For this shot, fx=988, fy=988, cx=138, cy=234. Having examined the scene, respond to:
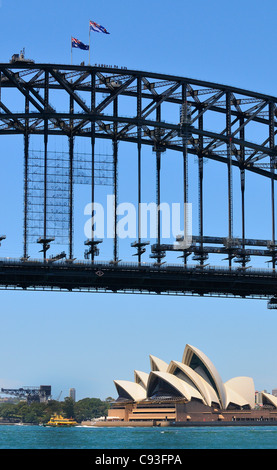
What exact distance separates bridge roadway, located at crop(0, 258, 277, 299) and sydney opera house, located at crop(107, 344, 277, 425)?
56.1m

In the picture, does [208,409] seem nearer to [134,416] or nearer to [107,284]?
[134,416]

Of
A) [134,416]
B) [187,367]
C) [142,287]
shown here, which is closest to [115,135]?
[142,287]

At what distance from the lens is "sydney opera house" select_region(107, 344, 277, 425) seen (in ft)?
461

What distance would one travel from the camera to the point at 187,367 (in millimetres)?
140750

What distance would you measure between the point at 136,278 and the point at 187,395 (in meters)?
65.5

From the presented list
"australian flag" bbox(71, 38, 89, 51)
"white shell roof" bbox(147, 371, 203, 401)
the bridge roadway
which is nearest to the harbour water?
the bridge roadway

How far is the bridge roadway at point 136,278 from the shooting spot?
75250 mm

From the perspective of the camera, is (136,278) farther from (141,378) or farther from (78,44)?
(141,378)

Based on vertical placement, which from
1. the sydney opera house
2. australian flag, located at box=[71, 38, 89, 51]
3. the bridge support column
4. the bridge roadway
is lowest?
the sydney opera house

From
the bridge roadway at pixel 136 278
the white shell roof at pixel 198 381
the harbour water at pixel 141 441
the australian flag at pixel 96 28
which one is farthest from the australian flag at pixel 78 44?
the white shell roof at pixel 198 381

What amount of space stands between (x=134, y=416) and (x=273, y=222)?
64.5 metres

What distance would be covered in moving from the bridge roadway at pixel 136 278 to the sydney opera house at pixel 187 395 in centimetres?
5613

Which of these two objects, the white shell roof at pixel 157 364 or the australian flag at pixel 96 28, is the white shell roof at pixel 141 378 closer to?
the white shell roof at pixel 157 364

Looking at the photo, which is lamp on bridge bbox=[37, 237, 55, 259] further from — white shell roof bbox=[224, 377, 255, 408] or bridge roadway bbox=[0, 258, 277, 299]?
white shell roof bbox=[224, 377, 255, 408]
